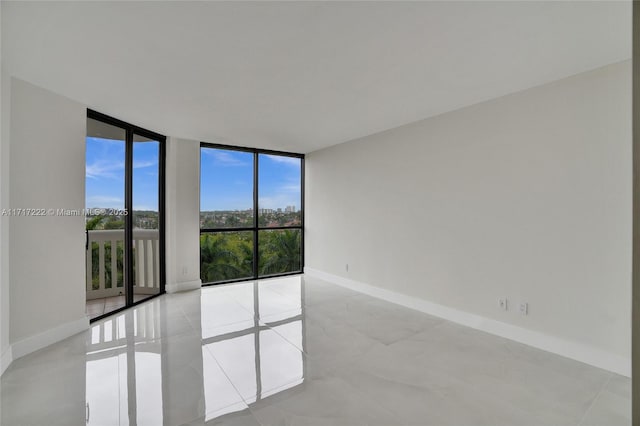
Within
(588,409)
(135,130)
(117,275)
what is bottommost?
(588,409)

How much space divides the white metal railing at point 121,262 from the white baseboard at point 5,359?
148cm

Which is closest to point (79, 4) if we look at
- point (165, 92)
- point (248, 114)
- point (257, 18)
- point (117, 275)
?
point (257, 18)

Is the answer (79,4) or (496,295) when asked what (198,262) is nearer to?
Result: (79,4)

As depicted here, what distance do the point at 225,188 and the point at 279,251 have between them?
167 cm

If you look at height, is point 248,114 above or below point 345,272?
above

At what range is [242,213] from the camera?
548 centimetres

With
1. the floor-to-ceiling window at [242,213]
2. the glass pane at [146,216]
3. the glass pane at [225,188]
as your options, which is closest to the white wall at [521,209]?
the floor-to-ceiling window at [242,213]

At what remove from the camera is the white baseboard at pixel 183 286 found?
4.66 metres

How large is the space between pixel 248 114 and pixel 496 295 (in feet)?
11.5

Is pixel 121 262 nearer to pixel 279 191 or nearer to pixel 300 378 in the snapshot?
pixel 279 191

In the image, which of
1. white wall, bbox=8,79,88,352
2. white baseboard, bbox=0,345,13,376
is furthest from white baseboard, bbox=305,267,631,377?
white baseboard, bbox=0,345,13,376

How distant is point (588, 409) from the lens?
193 centimetres

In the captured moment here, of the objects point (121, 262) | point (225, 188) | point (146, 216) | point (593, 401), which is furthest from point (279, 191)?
point (593, 401)

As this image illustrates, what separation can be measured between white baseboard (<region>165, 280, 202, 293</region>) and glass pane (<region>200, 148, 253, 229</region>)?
3.16 feet
